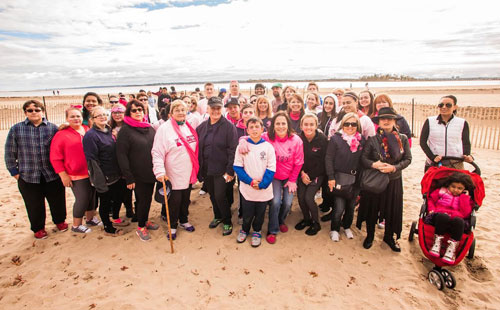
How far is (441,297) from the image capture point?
124 inches

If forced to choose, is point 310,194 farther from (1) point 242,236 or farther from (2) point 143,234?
(2) point 143,234

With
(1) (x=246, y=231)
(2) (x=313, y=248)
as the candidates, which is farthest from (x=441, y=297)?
(1) (x=246, y=231)

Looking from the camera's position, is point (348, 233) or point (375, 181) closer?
point (375, 181)

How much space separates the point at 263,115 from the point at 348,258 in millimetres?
2952

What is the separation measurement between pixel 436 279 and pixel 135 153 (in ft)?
14.7

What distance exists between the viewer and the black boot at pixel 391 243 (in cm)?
397

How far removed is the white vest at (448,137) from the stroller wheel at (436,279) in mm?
2003

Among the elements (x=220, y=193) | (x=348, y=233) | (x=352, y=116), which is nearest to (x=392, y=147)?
(x=352, y=116)

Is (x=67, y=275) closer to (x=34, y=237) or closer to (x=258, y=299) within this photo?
(x=34, y=237)

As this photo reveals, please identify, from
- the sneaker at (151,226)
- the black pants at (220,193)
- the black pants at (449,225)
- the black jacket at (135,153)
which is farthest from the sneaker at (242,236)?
the black pants at (449,225)

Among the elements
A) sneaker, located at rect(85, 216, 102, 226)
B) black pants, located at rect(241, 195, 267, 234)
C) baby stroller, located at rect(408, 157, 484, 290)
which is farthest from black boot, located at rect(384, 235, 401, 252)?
sneaker, located at rect(85, 216, 102, 226)

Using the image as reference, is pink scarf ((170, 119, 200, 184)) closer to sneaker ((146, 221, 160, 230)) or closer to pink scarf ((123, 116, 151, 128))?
pink scarf ((123, 116, 151, 128))

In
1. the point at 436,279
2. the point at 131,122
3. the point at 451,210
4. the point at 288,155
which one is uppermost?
the point at 131,122

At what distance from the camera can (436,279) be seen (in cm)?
330
